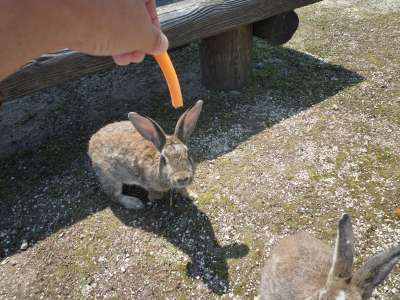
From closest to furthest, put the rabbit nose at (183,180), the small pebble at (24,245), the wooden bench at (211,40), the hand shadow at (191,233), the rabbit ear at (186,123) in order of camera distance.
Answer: the rabbit nose at (183,180)
the hand shadow at (191,233)
the rabbit ear at (186,123)
the small pebble at (24,245)
the wooden bench at (211,40)

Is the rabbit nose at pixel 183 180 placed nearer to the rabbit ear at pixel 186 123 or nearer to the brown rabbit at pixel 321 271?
the rabbit ear at pixel 186 123

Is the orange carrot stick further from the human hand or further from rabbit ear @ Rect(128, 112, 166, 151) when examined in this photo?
rabbit ear @ Rect(128, 112, 166, 151)

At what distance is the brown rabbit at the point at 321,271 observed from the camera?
2.41 meters

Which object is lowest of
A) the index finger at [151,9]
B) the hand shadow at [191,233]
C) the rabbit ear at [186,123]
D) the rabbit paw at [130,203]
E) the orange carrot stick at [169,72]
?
the hand shadow at [191,233]

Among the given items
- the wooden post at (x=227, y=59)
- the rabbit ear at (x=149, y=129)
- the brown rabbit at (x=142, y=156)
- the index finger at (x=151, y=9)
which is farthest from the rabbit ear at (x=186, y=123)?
the index finger at (x=151, y=9)

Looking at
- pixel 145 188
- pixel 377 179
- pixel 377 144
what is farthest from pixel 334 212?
pixel 145 188

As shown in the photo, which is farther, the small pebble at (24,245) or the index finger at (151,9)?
the small pebble at (24,245)

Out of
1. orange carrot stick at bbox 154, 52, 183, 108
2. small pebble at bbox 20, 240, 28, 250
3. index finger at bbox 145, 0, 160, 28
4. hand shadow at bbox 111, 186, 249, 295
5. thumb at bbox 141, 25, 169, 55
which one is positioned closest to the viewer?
thumb at bbox 141, 25, 169, 55

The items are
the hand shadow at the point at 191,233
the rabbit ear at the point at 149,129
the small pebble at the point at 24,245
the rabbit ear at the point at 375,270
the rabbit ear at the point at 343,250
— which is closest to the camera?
the rabbit ear at the point at 375,270

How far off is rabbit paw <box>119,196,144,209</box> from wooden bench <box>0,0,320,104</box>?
1.56 metres

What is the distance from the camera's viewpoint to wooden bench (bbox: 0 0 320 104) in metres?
4.33

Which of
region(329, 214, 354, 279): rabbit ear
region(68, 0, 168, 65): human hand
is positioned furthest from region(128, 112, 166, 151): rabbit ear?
region(68, 0, 168, 65): human hand

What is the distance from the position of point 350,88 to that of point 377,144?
132 cm

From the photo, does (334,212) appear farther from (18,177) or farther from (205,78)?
(18,177)
